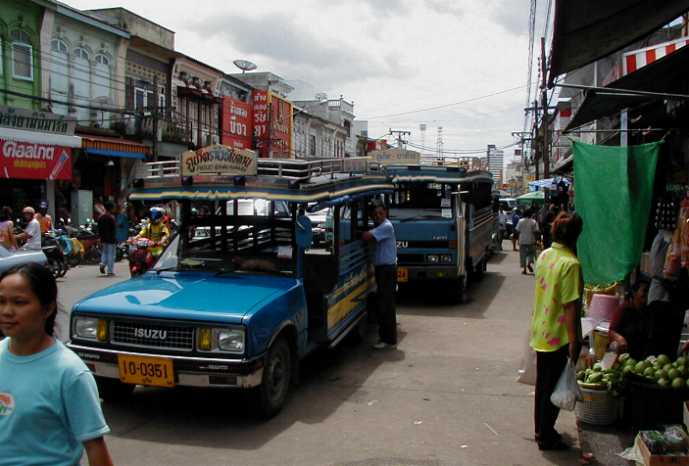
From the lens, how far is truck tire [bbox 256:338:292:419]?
219 inches

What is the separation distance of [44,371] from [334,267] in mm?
4608

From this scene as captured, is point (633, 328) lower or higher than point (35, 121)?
lower

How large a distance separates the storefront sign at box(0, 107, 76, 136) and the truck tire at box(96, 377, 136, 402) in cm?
1614

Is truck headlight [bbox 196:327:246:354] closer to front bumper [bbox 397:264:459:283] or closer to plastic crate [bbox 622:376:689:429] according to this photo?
plastic crate [bbox 622:376:689:429]

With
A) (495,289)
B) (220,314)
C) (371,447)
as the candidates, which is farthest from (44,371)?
(495,289)

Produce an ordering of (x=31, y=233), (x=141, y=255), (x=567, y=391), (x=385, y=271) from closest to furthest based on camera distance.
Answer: (x=567, y=391), (x=385, y=271), (x=141, y=255), (x=31, y=233)

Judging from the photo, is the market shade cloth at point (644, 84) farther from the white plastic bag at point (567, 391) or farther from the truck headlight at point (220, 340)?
the truck headlight at point (220, 340)

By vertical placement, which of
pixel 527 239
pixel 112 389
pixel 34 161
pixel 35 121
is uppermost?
pixel 35 121

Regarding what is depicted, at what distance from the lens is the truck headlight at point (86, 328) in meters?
5.51

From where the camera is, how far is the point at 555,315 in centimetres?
489

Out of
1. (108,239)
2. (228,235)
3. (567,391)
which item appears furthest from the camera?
(108,239)

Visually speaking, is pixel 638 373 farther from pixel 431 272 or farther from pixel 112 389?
pixel 431 272

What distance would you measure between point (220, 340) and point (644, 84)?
4.81m

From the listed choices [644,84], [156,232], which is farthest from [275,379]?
[156,232]
